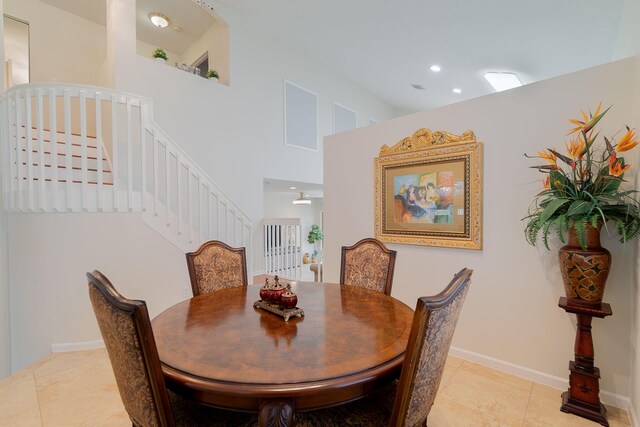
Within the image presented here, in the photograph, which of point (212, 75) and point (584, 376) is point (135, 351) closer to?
point (584, 376)

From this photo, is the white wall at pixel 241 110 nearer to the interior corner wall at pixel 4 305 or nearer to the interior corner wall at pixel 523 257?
the interior corner wall at pixel 4 305

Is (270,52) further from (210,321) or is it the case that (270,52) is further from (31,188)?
(210,321)

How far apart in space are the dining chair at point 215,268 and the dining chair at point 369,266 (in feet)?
2.81

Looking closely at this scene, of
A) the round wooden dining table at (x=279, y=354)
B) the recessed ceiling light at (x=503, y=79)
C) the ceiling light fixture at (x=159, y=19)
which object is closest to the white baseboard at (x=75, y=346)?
the round wooden dining table at (x=279, y=354)

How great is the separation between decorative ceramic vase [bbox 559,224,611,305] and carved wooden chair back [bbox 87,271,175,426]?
7.34 feet

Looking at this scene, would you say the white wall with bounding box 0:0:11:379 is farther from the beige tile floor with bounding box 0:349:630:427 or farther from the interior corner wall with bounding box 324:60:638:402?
the interior corner wall with bounding box 324:60:638:402

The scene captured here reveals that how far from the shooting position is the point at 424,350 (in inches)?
36.6

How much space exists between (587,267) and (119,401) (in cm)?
316

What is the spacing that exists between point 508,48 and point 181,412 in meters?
5.54

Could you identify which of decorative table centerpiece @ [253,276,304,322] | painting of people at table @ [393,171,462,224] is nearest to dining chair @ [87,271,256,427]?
decorative table centerpiece @ [253,276,304,322]

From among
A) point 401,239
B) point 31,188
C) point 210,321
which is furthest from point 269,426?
point 31,188

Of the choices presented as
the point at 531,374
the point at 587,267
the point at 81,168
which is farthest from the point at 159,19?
the point at 531,374

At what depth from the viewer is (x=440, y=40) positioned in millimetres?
4484

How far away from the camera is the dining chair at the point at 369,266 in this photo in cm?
213
